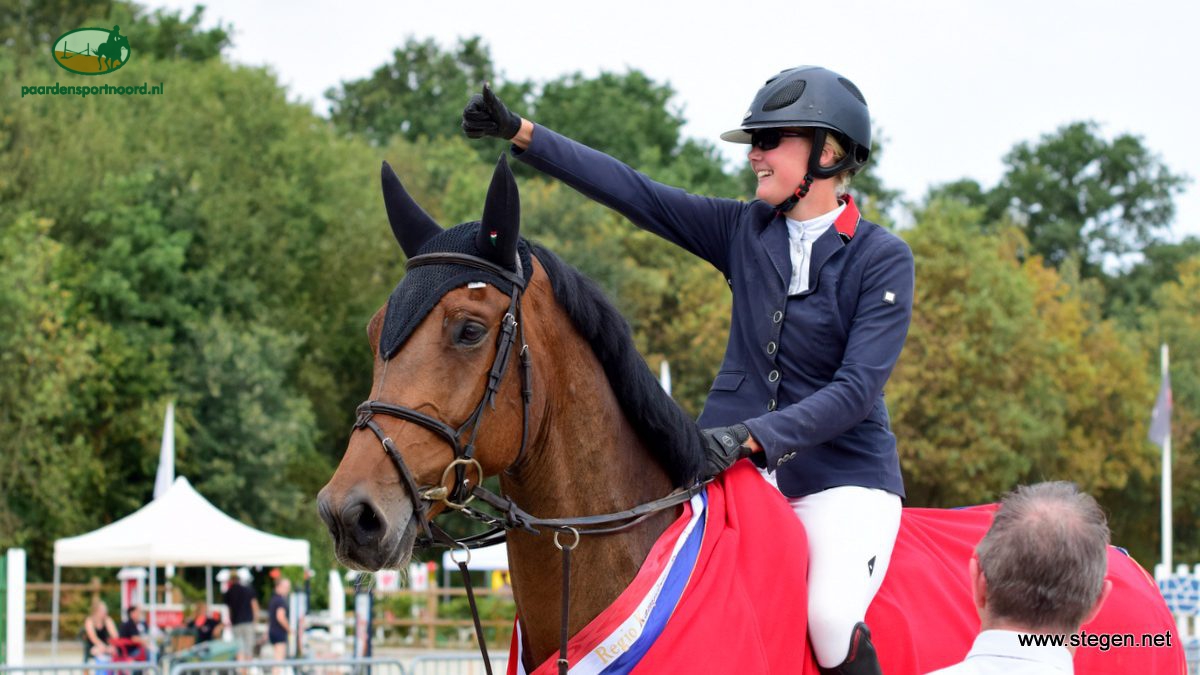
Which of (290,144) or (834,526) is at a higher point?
(290,144)

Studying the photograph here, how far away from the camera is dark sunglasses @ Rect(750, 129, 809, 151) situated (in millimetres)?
4285

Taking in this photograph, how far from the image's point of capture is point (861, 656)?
12.3 feet

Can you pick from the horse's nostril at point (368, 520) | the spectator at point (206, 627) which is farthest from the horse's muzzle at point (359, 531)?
the spectator at point (206, 627)

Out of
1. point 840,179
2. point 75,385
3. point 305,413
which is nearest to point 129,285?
point 75,385

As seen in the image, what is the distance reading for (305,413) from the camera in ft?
119

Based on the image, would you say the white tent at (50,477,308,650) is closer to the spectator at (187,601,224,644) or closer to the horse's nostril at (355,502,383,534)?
the spectator at (187,601,224,644)

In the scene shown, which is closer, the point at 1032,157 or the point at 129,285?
the point at 129,285

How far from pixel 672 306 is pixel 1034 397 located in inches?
458

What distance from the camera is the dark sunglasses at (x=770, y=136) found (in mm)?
4285

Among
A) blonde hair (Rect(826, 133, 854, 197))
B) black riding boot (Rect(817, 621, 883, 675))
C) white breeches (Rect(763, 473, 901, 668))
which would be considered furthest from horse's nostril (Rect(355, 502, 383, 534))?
blonde hair (Rect(826, 133, 854, 197))

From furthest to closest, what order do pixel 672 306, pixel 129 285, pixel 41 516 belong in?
pixel 672 306 < pixel 129 285 < pixel 41 516

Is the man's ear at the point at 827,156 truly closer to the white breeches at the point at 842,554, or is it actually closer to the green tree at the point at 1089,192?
the white breeches at the point at 842,554

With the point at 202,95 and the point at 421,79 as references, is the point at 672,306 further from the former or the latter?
the point at 421,79

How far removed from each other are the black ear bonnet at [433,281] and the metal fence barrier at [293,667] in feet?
22.8
